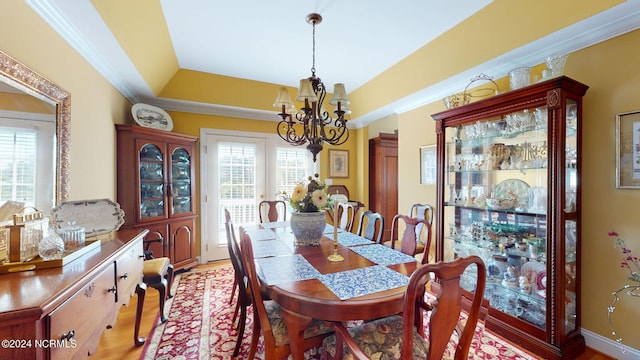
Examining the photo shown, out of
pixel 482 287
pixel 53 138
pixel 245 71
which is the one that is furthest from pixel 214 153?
pixel 482 287

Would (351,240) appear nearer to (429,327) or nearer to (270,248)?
(270,248)

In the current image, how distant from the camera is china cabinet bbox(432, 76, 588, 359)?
180 cm

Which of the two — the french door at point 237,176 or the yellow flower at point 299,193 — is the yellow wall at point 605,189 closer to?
the yellow flower at point 299,193

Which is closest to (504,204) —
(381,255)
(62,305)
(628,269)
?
(628,269)

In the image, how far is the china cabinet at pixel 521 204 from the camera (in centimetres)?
180

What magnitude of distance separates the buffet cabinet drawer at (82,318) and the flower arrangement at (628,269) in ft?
10.2

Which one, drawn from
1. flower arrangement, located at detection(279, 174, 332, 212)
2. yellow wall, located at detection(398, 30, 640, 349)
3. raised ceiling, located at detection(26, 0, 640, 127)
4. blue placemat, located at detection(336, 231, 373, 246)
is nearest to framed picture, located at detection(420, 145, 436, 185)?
raised ceiling, located at detection(26, 0, 640, 127)

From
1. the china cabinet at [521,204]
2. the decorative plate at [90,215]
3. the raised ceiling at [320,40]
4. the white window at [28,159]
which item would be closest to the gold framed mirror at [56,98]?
the white window at [28,159]

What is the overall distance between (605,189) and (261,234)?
2.79m

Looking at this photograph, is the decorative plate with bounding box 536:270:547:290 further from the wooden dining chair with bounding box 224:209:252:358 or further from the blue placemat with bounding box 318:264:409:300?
the wooden dining chair with bounding box 224:209:252:358

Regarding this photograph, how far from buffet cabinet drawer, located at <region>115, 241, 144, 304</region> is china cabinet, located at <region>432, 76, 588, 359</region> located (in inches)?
110

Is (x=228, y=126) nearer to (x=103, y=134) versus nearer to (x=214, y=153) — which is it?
(x=214, y=153)

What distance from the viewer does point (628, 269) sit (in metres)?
1.74

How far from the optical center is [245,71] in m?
3.49
